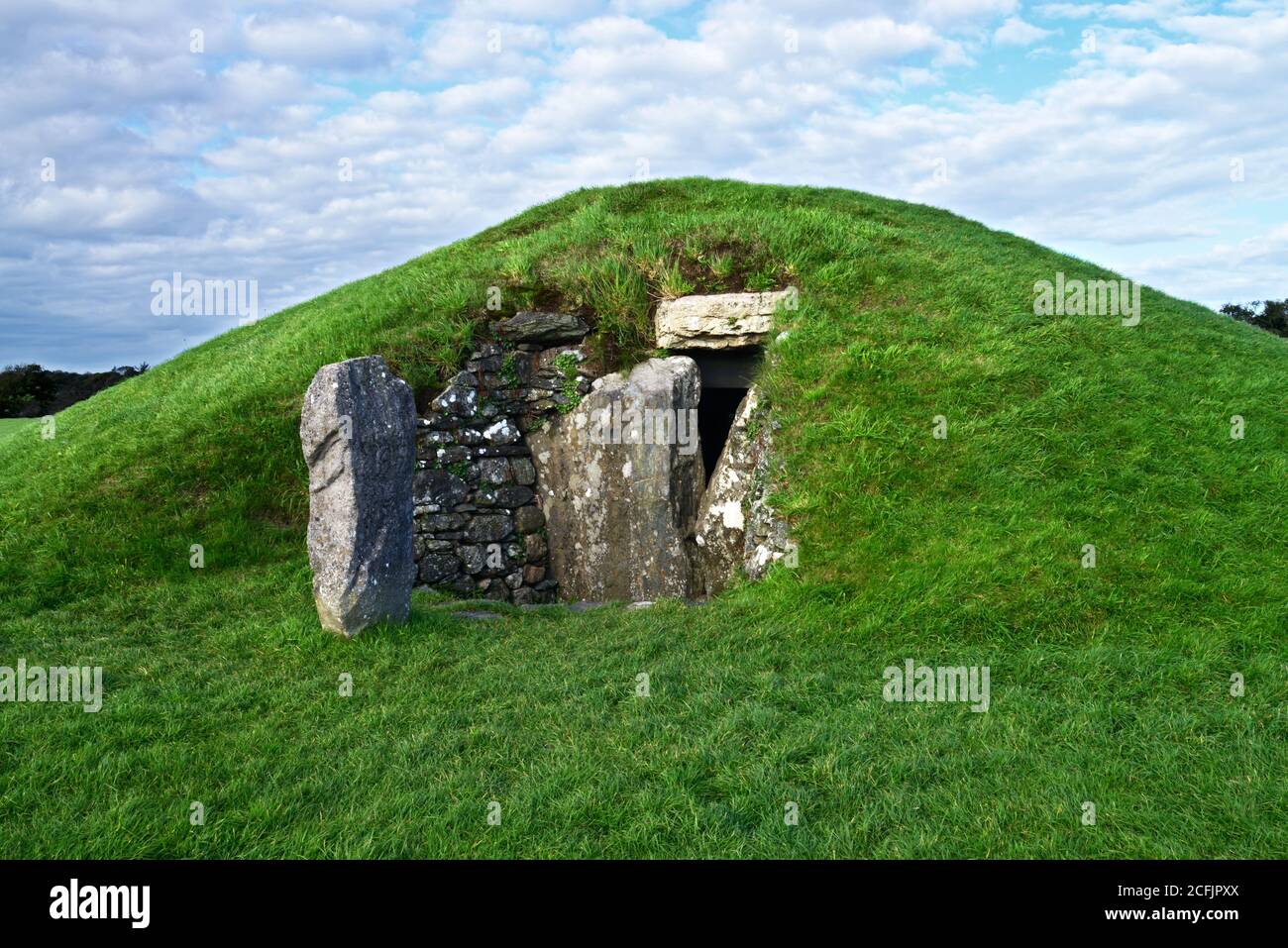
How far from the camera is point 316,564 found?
28.3ft

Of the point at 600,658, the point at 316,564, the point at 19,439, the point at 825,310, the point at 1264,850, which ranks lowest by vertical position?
the point at 1264,850

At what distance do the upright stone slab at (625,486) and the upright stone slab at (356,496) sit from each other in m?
3.39

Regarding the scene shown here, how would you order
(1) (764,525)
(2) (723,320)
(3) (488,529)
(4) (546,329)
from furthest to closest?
1. (4) (546,329)
2. (2) (723,320)
3. (3) (488,529)
4. (1) (764,525)

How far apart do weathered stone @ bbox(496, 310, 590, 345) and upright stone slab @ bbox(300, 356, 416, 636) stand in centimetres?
407

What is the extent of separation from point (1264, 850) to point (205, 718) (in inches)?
297

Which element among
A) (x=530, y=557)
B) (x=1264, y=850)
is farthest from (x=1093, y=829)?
(x=530, y=557)

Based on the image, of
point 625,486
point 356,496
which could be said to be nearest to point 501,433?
point 625,486

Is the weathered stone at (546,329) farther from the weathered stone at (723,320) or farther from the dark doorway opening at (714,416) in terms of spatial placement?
the dark doorway opening at (714,416)

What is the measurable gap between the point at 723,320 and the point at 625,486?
9.54 ft

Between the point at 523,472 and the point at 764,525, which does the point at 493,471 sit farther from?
the point at 764,525

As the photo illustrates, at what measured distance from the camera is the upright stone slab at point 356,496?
27.7 ft

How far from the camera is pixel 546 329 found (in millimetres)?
12594

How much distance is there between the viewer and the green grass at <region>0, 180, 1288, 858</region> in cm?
544

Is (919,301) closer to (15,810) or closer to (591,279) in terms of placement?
(591,279)
